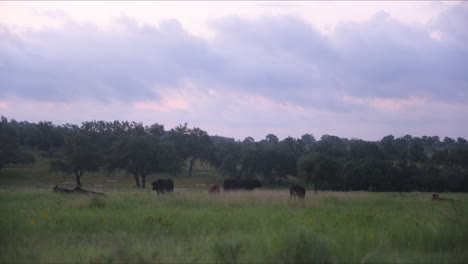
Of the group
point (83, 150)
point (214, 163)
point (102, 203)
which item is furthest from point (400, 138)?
point (102, 203)

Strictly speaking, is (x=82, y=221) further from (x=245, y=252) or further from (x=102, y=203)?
(x=245, y=252)

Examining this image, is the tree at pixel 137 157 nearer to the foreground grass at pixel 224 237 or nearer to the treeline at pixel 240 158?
the treeline at pixel 240 158

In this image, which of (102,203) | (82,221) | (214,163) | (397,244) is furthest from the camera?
(214,163)

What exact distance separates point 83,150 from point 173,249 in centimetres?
4629

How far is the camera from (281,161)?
6706cm

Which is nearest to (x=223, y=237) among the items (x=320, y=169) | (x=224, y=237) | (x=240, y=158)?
(x=224, y=237)

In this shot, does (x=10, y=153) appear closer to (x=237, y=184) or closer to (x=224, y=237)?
(x=237, y=184)

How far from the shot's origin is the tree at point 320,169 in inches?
1754

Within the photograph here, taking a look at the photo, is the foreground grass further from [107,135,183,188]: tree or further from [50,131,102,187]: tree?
[50,131,102,187]: tree

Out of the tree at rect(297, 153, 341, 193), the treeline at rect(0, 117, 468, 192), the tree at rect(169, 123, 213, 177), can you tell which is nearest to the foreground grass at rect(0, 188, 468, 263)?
the tree at rect(297, 153, 341, 193)

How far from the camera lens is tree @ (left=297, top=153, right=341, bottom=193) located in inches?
1754

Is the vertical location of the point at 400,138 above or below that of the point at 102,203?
above

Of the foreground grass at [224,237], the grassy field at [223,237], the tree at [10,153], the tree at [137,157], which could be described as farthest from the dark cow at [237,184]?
the tree at [10,153]

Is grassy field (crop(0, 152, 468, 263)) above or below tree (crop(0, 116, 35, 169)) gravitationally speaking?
below
